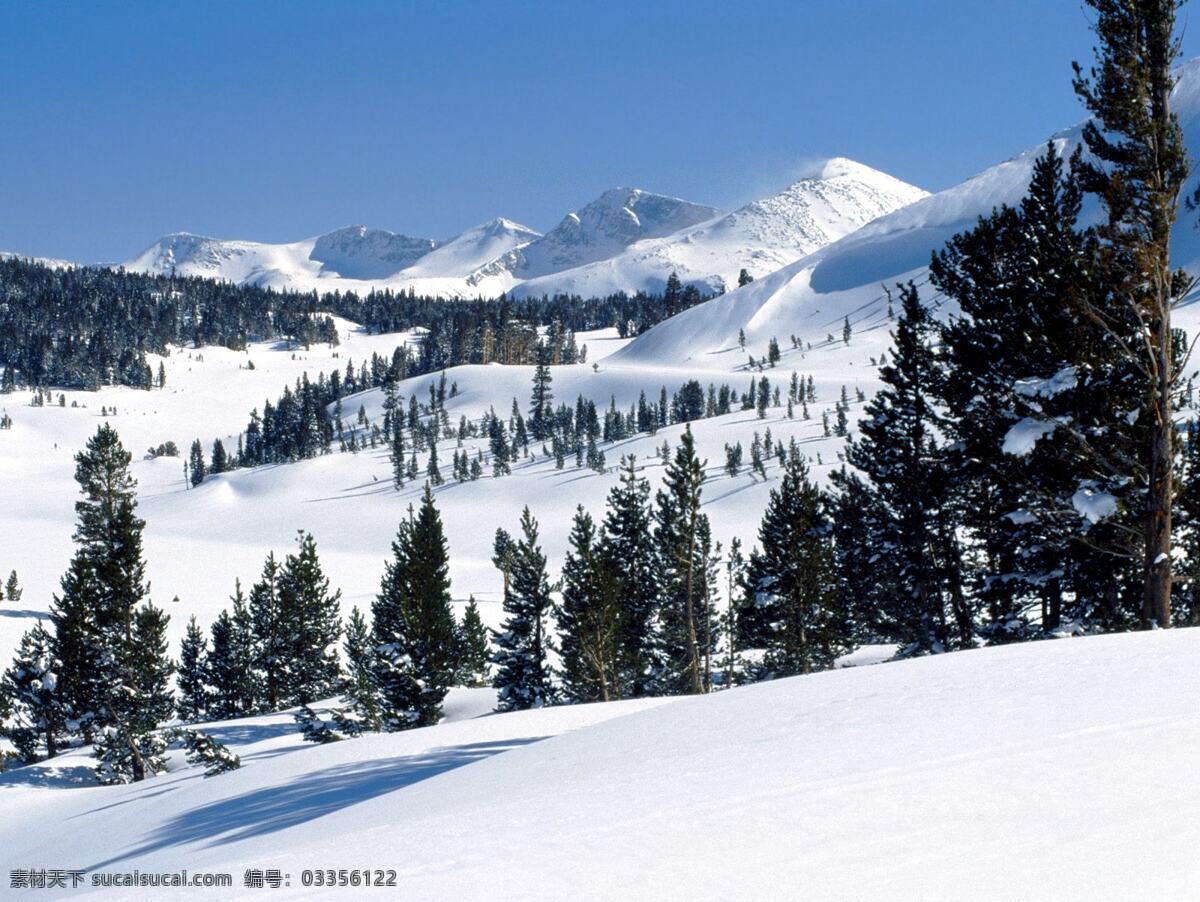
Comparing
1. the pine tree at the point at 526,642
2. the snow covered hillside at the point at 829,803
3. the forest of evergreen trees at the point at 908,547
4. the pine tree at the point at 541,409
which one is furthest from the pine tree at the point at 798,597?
the pine tree at the point at 541,409

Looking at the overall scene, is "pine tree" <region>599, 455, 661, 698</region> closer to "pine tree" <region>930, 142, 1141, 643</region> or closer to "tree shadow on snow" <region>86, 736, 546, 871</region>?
"pine tree" <region>930, 142, 1141, 643</region>

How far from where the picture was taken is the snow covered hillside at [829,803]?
4355mm

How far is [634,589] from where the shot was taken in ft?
129

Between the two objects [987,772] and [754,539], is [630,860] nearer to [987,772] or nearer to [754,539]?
[987,772]

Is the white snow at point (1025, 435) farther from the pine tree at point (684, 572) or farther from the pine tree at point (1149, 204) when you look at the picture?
the pine tree at point (684, 572)

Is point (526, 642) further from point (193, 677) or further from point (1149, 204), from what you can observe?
point (1149, 204)

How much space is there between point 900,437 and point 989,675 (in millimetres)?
14963

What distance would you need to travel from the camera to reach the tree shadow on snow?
9.91 meters

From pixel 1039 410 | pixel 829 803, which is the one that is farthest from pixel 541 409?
pixel 829 803

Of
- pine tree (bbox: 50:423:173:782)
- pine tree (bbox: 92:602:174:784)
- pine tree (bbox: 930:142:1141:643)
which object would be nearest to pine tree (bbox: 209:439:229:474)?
pine tree (bbox: 50:423:173:782)

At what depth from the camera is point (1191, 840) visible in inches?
163

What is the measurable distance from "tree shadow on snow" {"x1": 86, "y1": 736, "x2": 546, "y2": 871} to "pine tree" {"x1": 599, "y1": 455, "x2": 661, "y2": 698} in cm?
2173

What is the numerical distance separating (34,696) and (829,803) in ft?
141

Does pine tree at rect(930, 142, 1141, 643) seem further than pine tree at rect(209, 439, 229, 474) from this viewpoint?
No
